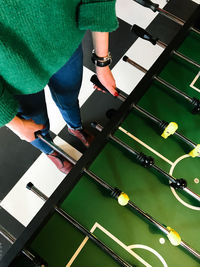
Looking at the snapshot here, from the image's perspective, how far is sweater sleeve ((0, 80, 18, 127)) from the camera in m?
0.80

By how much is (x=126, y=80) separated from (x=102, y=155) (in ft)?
3.75

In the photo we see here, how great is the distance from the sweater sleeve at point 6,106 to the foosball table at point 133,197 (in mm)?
311

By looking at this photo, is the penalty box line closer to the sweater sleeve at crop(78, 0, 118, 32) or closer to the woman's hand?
the woman's hand

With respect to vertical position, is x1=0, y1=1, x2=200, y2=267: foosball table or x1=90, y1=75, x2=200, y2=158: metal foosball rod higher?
x1=90, y1=75, x2=200, y2=158: metal foosball rod

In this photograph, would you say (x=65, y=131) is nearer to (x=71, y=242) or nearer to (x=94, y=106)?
(x=94, y=106)

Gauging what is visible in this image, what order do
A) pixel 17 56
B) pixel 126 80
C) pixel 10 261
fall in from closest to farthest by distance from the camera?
pixel 17 56 → pixel 10 261 → pixel 126 80

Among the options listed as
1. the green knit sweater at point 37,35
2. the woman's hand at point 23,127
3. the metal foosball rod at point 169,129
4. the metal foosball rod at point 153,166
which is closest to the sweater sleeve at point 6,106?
the green knit sweater at point 37,35

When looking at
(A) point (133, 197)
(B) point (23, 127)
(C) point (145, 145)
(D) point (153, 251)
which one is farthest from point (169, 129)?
(B) point (23, 127)

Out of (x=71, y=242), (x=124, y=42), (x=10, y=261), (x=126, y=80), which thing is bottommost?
(x=10, y=261)

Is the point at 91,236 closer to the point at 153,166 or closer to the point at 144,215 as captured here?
the point at 144,215

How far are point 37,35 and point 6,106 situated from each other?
0.24 meters

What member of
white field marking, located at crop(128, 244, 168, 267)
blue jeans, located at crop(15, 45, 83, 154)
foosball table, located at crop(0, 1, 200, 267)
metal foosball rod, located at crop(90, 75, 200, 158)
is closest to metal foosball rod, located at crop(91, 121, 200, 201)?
foosball table, located at crop(0, 1, 200, 267)

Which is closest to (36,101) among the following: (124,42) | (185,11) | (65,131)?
(65,131)

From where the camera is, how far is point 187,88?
4.17ft
